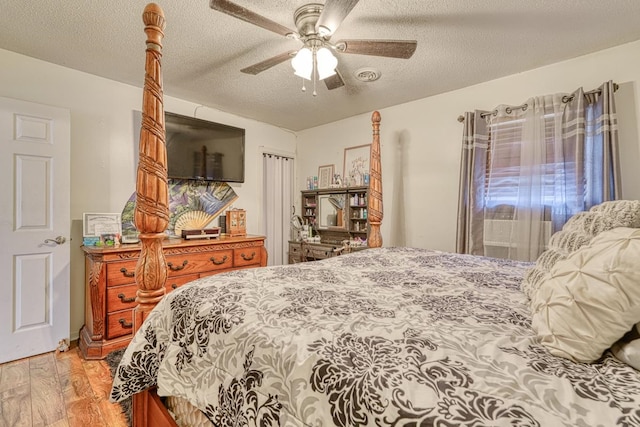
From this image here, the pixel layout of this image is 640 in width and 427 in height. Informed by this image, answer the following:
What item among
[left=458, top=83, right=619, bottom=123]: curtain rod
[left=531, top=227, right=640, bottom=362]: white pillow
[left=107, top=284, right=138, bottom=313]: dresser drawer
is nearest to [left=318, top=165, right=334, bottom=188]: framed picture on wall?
[left=458, top=83, right=619, bottom=123]: curtain rod

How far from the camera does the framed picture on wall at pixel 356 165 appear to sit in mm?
3786

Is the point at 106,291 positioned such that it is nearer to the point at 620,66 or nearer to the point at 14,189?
the point at 14,189

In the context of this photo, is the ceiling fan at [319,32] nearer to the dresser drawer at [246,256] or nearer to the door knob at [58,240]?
the dresser drawer at [246,256]

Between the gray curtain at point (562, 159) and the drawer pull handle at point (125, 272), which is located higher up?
the gray curtain at point (562, 159)

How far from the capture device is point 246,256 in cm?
328

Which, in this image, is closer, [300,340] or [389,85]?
[300,340]

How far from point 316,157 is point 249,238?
1.76 metres

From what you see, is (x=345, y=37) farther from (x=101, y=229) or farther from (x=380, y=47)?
(x=101, y=229)

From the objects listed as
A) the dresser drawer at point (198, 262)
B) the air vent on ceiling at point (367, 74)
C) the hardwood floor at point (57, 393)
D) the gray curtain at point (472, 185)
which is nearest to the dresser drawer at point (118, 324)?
the hardwood floor at point (57, 393)

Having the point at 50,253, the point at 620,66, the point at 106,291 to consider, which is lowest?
the point at 106,291

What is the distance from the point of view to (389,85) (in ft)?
9.61

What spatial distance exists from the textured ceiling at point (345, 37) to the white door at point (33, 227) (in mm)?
622

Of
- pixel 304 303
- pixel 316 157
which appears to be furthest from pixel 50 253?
pixel 316 157

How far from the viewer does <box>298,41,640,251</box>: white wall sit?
87.4 inches
